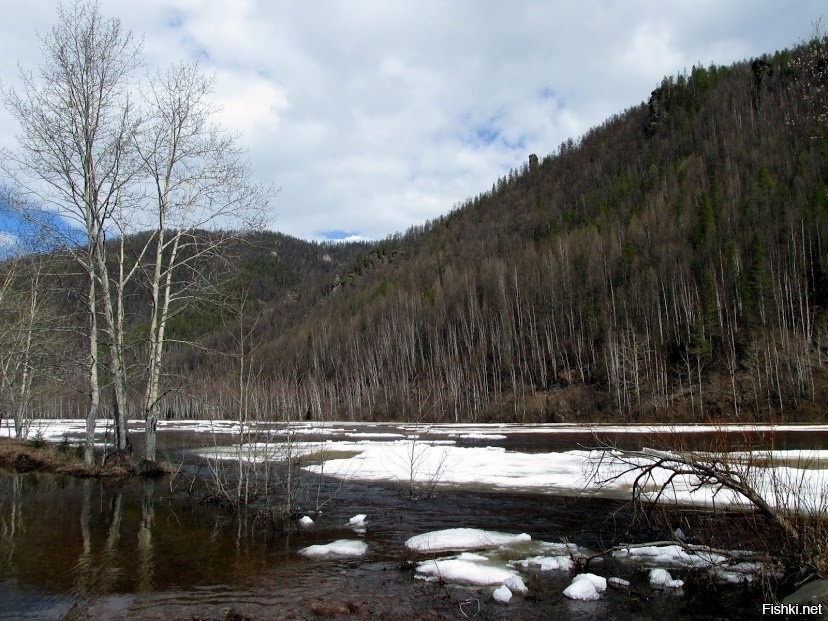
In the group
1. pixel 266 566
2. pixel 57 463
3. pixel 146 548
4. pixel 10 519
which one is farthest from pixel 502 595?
pixel 57 463

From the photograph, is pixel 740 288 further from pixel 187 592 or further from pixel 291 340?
pixel 291 340

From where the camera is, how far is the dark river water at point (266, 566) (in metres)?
6.89

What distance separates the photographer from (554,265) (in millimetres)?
89562

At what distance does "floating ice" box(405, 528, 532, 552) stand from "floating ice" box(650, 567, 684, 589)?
2650 mm

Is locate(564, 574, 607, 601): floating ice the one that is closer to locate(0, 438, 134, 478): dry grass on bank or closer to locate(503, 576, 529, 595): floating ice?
locate(503, 576, 529, 595): floating ice

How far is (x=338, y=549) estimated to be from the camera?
9.55 meters

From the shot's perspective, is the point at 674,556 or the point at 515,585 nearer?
the point at 515,585

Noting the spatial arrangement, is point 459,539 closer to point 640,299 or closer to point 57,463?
point 57,463

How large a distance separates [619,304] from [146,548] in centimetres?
7497

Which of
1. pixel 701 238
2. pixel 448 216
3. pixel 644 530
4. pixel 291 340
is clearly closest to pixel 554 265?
pixel 701 238

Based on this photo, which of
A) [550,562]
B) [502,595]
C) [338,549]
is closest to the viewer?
[502,595]

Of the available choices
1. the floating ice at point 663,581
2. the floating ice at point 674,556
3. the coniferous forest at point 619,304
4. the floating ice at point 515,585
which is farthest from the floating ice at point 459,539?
the coniferous forest at point 619,304

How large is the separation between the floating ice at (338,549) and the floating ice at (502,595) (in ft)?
9.83

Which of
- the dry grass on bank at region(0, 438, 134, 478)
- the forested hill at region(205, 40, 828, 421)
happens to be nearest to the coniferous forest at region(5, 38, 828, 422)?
the forested hill at region(205, 40, 828, 421)
